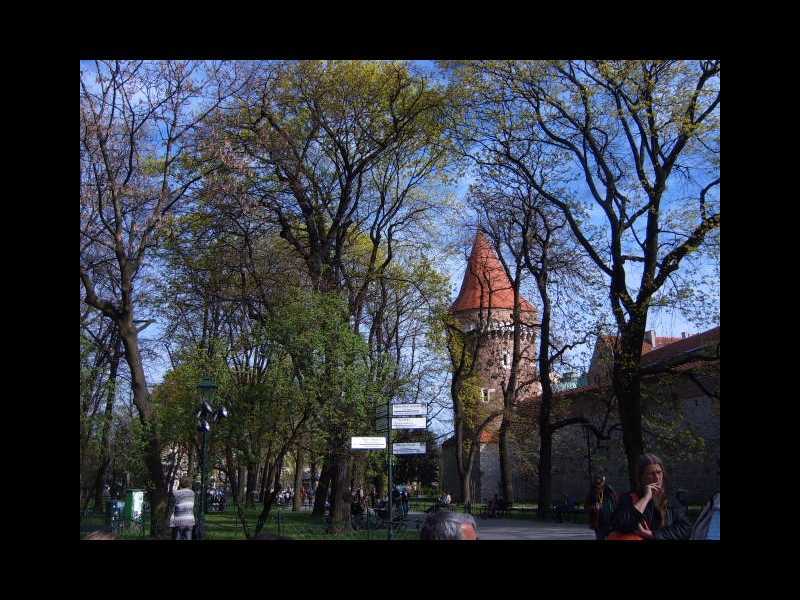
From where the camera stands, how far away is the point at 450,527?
374cm

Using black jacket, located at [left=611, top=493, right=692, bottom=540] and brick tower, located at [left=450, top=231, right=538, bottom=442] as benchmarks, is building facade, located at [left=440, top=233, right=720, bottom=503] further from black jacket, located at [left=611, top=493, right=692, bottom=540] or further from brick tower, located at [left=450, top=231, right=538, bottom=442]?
black jacket, located at [left=611, top=493, right=692, bottom=540]

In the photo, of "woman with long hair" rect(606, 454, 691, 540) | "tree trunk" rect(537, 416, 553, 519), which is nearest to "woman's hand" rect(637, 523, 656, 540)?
"woman with long hair" rect(606, 454, 691, 540)

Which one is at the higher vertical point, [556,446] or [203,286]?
[203,286]

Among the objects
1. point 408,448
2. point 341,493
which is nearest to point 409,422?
point 408,448

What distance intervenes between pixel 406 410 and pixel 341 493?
22.9 feet

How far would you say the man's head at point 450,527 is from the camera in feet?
12.3

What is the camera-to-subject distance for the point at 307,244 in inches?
844

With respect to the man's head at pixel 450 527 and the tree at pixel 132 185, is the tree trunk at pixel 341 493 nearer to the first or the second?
the tree at pixel 132 185

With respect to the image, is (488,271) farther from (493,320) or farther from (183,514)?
(183,514)

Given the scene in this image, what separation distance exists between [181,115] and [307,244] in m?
5.81

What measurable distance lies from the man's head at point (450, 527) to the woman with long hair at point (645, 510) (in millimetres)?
2129
